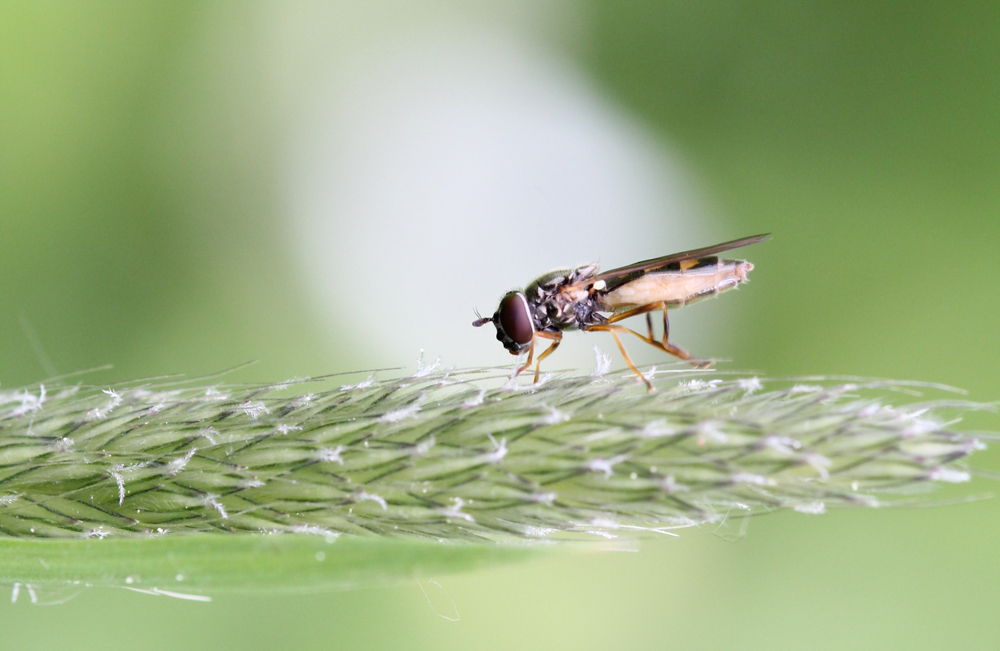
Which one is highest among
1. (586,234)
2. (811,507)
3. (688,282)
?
(586,234)

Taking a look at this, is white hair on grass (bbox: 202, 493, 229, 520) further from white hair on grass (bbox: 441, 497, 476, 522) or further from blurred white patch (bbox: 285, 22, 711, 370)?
blurred white patch (bbox: 285, 22, 711, 370)

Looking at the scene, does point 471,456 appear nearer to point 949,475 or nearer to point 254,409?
point 254,409

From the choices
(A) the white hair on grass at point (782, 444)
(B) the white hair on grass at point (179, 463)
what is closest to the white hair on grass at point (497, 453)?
(A) the white hair on grass at point (782, 444)

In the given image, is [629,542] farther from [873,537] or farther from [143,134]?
[143,134]

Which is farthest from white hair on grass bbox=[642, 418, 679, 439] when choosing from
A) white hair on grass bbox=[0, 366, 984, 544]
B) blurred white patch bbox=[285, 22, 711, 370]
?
blurred white patch bbox=[285, 22, 711, 370]

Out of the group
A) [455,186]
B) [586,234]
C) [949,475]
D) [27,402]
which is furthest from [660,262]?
[455,186]

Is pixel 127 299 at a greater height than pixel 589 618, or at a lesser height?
greater

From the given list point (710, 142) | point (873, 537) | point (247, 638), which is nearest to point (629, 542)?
point (247, 638)
